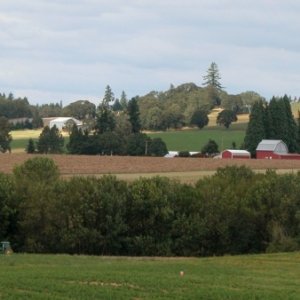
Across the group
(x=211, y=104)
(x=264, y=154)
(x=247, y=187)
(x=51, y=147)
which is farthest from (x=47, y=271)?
(x=211, y=104)

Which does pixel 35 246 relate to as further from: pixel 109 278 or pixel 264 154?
pixel 264 154

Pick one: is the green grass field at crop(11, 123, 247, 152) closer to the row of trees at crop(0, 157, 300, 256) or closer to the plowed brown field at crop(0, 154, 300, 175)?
the plowed brown field at crop(0, 154, 300, 175)

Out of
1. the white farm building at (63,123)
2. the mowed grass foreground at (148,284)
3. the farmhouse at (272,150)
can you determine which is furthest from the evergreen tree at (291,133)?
the mowed grass foreground at (148,284)

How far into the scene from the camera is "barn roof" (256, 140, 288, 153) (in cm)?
11519

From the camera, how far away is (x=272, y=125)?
414 feet

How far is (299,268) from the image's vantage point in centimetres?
3033

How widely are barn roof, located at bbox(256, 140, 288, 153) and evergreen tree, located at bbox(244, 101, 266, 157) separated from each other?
6.30 feet

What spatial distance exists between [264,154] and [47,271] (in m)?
94.7

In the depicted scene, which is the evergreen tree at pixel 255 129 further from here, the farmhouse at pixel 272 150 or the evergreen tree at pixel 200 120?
the evergreen tree at pixel 200 120

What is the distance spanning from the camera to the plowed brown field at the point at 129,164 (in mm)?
78062

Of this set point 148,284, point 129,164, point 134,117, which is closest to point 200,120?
point 134,117

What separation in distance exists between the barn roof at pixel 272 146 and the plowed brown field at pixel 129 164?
25.4 m

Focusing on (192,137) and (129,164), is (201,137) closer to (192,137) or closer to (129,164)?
(192,137)

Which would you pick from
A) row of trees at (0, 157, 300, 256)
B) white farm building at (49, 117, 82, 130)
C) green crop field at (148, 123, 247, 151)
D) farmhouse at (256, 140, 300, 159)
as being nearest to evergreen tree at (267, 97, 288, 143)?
farmhouse at (256, 140, 300, 159)
